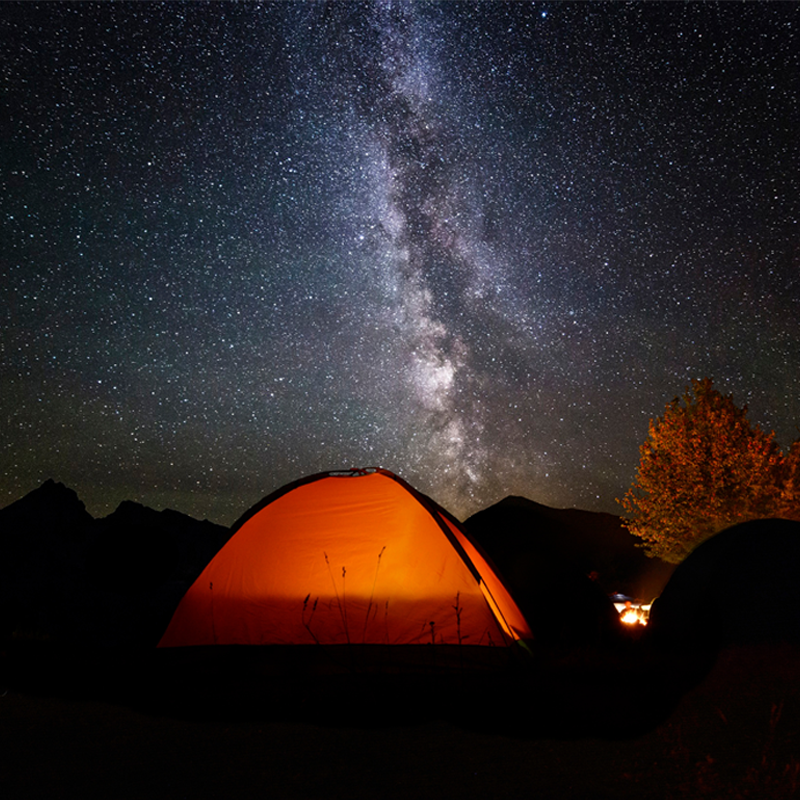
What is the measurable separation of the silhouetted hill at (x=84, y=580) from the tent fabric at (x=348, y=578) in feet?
2.03

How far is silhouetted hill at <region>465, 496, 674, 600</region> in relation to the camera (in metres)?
10.7

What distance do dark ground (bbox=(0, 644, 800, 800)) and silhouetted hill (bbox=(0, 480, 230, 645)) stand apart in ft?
8.41

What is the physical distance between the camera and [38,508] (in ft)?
113

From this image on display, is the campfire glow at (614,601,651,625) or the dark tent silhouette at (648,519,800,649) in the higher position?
the dark tent silhouette at (648,519,800,649)

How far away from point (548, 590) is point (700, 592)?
2.36m

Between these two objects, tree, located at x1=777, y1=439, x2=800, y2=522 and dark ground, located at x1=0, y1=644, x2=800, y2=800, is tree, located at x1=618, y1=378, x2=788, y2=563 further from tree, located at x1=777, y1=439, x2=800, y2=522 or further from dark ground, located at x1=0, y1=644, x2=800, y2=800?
dark ground, located at x1=0, y1=644, x2=800, y2=800

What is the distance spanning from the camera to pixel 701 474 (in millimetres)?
24594

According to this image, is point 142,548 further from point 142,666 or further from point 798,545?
point 798,545

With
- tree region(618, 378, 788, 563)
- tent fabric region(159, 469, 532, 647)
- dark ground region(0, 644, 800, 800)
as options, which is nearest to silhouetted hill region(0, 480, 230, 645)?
tent fabric region(159, 469, 532, 647)

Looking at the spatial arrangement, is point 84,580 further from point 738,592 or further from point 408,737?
point 738,592

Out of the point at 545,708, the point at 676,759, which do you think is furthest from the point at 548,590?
the point at 676,759

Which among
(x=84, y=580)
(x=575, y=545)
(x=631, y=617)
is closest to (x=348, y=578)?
(x=631, y=617)

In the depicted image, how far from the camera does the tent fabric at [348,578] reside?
6.63 m

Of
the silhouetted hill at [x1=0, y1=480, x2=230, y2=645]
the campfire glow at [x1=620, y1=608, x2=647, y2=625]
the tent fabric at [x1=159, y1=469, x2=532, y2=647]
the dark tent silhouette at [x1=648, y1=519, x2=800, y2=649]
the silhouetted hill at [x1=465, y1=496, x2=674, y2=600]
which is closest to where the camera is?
the tent fabric at [x1=159, y1=469, x2=532, y2=647]
